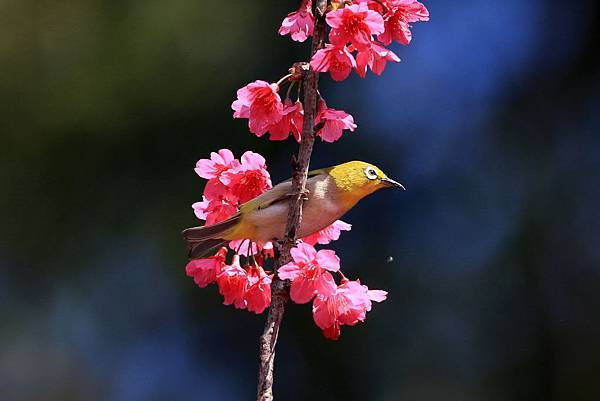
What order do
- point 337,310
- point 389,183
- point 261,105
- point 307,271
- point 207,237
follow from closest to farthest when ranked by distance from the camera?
point 307,271
point 337,310
point 261,105
point 207,237
point 389,183

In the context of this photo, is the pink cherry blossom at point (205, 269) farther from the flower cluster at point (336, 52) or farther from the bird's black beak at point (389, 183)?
the bird's black beak at point (389, 183)

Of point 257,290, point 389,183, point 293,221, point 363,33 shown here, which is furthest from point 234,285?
point 363,33

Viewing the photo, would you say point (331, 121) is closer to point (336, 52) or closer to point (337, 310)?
point (336, 52)

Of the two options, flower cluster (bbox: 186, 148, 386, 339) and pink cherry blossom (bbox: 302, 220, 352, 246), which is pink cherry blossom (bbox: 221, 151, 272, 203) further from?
pink cherry blossom (bbox: 302, 220, 352, 246)

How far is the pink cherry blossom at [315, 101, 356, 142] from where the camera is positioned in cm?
145

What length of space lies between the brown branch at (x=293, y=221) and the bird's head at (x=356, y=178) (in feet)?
0.91

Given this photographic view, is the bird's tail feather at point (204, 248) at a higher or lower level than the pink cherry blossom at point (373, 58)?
lower

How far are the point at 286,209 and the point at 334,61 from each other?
1.03 feet

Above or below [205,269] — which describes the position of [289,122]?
above

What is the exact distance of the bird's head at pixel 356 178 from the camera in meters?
1.61

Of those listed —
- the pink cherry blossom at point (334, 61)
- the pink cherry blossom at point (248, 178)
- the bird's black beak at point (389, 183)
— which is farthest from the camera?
the bird's black beak at point (389, 183)

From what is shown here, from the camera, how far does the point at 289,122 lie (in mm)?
1504

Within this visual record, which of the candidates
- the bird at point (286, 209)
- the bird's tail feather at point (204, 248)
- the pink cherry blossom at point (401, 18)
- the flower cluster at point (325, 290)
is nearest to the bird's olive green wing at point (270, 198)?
the bird at point (286, 209)
